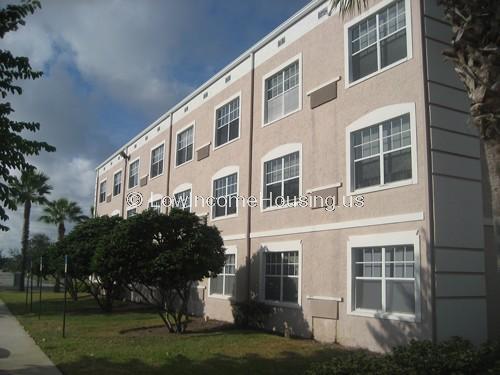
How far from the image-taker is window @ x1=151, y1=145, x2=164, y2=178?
1114 inches

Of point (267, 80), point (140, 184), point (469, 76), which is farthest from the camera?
point (140, 184)

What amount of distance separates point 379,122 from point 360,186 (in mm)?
1706

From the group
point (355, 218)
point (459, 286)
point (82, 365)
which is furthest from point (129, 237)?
point (459, 286)

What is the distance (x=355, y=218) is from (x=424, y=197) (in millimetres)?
2272

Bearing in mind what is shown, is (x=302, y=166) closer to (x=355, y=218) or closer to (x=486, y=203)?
(x=355, y=218)

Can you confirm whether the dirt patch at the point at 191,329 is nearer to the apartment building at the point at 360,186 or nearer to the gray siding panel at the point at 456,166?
the apartment building at the point at 360,186

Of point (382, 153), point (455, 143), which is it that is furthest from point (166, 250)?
point (455, 143)

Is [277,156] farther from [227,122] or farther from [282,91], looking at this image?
[227,122]

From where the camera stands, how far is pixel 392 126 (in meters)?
13.1

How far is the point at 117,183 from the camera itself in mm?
36906

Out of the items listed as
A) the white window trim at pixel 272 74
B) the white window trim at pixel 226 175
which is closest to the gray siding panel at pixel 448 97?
the white window trim at pixel 272 74

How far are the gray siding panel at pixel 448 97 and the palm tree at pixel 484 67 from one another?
440 centimetres

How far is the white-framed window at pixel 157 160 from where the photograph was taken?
2822 cm

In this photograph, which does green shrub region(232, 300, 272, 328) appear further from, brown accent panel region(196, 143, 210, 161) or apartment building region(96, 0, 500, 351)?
brown accent panel region(196, 143, 210, 161)
